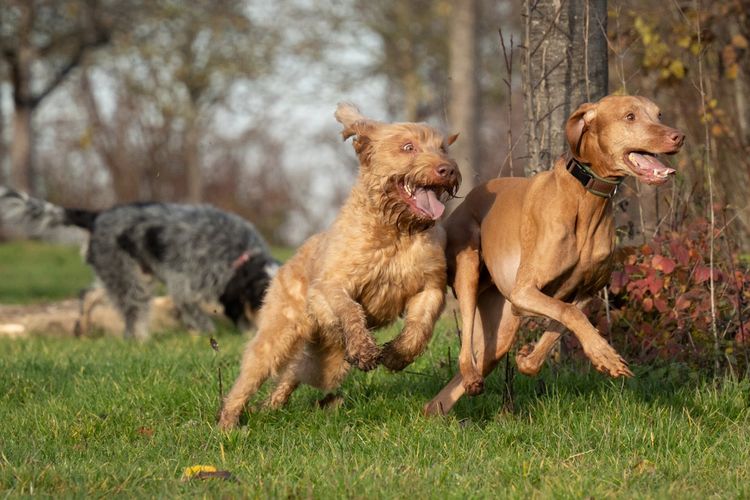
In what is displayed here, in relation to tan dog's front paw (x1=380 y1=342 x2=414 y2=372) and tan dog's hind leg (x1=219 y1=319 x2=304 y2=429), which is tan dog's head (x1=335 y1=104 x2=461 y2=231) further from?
tan dog's hind leg (x1=219 y1=319 x2=304 y2=429)

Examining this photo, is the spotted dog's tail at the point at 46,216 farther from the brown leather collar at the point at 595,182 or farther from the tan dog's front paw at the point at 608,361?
the tan dog's front paw at the point at 608,361

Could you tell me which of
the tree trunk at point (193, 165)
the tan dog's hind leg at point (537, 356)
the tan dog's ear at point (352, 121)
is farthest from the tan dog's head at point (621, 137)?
the tree trunk at point (193, 165)

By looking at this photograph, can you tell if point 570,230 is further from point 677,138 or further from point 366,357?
point 366,357

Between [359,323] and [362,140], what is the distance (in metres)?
1.05

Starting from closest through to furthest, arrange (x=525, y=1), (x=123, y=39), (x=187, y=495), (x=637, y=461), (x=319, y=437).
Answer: (x=187, y=495), (x=637, y=461), (x=319, y=437), (x=525, y=1), (x=123, y=39)

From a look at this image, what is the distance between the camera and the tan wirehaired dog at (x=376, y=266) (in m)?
5.18

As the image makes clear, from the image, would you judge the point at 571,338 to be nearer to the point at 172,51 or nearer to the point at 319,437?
the point at 319,437

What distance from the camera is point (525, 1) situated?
21.3ft

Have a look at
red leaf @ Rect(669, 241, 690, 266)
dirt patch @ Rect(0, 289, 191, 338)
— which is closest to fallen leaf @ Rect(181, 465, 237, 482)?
red leaf @ Rect(669, 241, 690, 266)

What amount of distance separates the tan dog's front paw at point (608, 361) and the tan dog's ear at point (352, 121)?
177 centimetres

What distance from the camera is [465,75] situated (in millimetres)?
17641

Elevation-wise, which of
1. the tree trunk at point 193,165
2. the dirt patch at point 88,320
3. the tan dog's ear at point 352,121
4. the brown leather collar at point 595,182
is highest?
the tan dog's ear at point 352,121

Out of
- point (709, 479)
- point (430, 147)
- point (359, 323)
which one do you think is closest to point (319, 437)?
point (359, 323)

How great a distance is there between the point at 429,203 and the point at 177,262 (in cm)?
677
